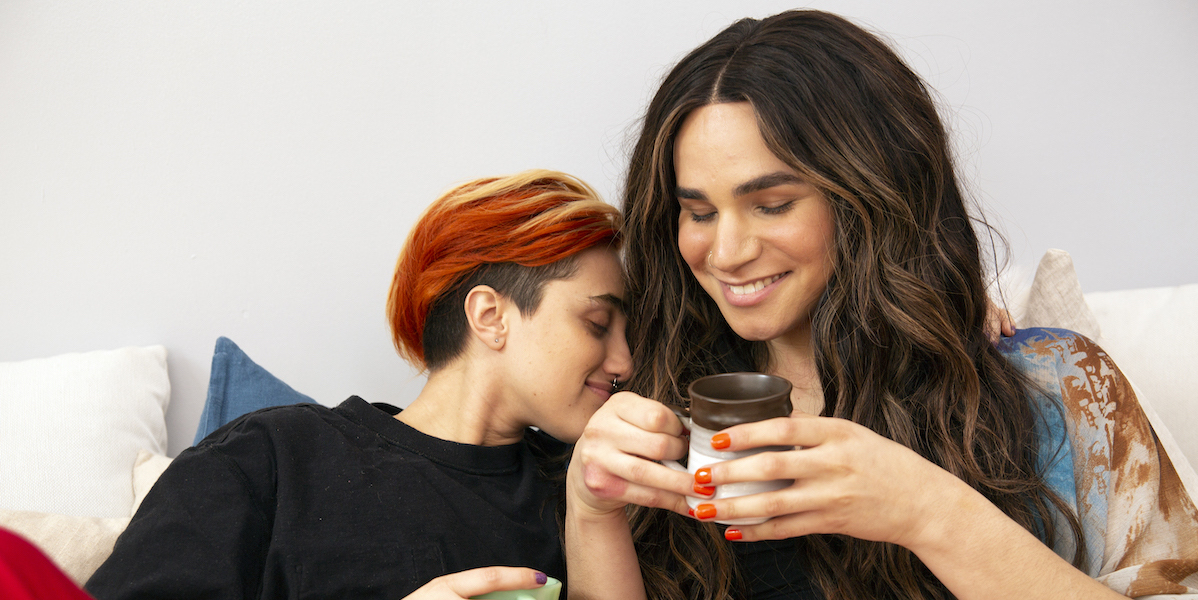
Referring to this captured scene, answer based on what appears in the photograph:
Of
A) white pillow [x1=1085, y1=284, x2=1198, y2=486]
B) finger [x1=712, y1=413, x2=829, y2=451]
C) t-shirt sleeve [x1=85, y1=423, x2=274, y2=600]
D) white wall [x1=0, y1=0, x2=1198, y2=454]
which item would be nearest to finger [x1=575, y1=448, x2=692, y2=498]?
finger [x1=712, y1=413, x2=829, y2=451]

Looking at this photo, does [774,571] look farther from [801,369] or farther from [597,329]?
[597,329]

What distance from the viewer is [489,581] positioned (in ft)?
3.89

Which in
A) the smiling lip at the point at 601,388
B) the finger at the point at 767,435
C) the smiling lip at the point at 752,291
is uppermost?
the smiling lip at the point at 752,291

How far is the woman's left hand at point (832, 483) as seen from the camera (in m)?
0.90

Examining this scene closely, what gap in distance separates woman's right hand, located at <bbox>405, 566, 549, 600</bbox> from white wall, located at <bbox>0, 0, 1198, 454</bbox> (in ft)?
3.22

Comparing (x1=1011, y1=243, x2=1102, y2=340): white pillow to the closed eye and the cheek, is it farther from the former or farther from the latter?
the closed eye

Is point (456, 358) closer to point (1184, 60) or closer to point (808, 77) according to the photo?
point (808, 77)

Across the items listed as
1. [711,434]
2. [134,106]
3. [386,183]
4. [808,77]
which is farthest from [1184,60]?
[134,106]

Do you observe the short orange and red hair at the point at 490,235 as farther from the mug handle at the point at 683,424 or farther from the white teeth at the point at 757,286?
the mug handle at the point at 683,424

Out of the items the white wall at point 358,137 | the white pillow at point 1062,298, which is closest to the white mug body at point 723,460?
the white pillow at point 1062,298

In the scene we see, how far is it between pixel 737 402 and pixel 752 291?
0.49 meters

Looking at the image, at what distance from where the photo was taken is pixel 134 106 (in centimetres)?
184

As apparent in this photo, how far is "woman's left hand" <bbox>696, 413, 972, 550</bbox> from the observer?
903 millimetres

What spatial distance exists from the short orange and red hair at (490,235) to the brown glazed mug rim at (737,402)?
667mm
